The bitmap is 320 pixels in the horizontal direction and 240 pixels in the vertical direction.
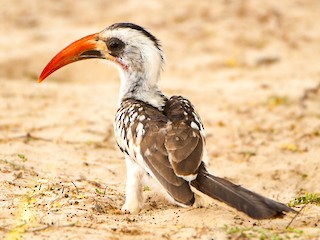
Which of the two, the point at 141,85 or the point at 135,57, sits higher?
the point at 135,57

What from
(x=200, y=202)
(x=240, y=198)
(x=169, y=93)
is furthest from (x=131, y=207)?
(x=169, y=93)

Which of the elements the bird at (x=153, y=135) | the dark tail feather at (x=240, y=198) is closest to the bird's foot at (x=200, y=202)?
→ the bird at (x=153, y=135)

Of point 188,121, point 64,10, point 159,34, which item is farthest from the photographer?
point 64,10

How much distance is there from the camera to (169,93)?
757 centimetres

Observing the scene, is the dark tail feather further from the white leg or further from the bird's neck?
the bird's neck

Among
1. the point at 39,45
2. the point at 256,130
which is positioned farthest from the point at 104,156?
the point at 39,45

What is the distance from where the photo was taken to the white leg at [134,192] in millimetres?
3975

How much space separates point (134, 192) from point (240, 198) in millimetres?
893

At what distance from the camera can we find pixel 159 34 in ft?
30.7

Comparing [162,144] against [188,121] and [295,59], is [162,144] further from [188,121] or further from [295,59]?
[295,59]

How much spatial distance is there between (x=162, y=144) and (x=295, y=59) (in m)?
5.40

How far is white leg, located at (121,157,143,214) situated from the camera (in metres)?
3.97

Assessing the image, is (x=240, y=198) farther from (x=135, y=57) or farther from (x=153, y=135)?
(x=135, y=57)

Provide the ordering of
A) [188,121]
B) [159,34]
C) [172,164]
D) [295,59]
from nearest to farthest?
[172,164], [188,121], [295,59], [159,34]
